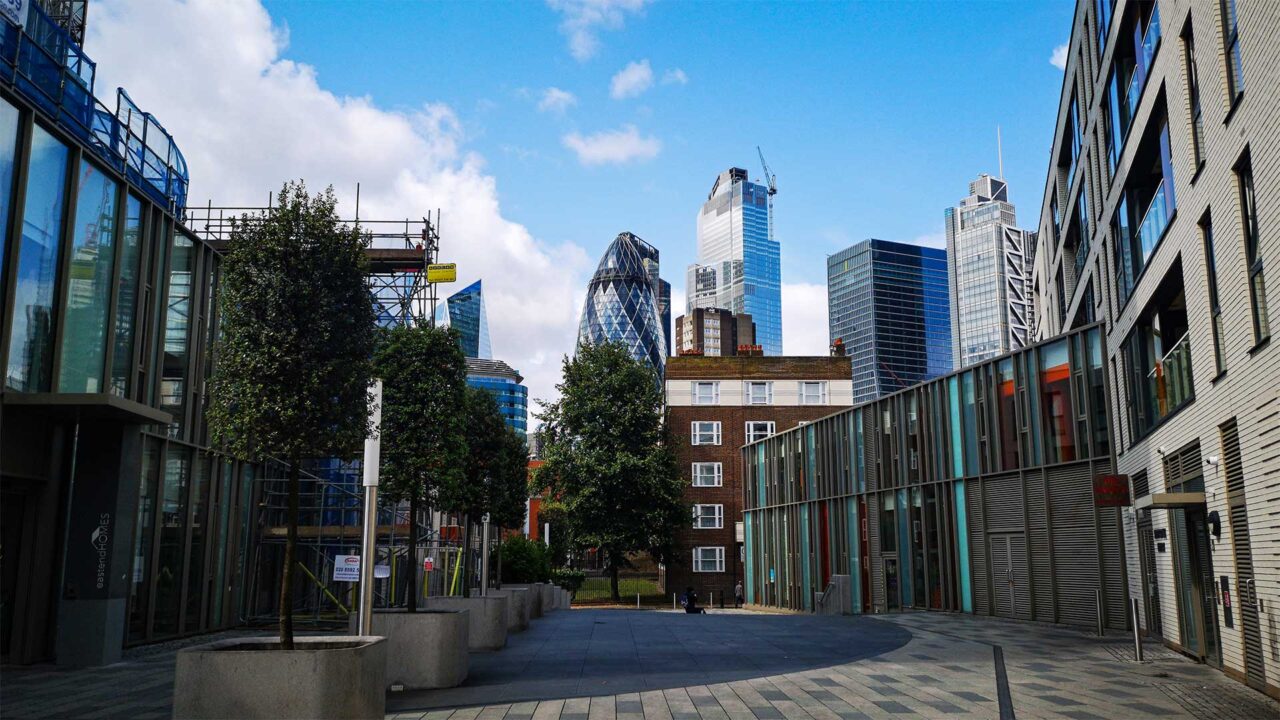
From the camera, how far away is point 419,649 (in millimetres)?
13039

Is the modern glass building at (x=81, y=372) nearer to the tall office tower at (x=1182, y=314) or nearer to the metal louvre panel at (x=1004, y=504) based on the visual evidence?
the tall office tower at (x=1182, y=314)

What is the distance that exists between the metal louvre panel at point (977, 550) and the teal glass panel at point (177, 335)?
21.4 meters

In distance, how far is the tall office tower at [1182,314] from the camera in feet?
40.1

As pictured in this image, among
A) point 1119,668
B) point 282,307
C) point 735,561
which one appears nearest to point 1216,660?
point 1119,668

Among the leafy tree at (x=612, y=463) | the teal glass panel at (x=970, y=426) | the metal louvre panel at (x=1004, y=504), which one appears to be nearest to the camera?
the metal louvre panel at (x=1004, y=504)

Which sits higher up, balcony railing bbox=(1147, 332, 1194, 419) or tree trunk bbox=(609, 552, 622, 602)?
balcony railing bbox=(1147, 332, 1194, 419)

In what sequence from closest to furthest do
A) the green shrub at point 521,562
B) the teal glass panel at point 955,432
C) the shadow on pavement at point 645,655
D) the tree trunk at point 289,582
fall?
the tree trunk at point 289,582
the shadow on pavement at point 645,655
the teal glass panel at point 955,432
the green shrub at point 521,562

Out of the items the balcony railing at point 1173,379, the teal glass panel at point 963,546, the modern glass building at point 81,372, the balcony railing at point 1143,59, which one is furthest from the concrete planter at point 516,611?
the balcony railing at point 1143,59

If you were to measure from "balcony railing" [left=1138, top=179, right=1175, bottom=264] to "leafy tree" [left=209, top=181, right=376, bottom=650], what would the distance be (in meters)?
13.5

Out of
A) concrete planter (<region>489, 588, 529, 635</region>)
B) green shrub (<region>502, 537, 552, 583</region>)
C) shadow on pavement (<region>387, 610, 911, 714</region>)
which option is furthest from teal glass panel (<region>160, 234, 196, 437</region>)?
green shrub (<region>502, 537, 552, 583</region>)

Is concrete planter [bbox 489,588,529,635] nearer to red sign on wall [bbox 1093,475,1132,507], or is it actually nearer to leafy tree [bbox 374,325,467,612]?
leafy tree [bbox 374,325,467,612]

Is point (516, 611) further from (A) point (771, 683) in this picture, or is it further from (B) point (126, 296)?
(A) point (771, 683)

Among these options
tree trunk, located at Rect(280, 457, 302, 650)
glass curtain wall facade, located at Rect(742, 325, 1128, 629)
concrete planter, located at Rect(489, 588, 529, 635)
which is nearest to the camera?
tree trunk, located at Rect(280, 457, 302, 650)

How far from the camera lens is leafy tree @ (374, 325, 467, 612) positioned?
17531 mm
